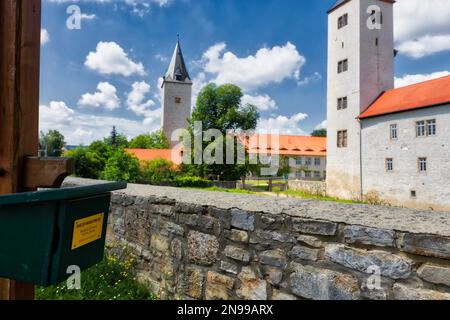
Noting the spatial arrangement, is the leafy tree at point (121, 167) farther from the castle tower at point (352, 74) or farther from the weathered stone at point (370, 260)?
the weathered stone at point (370, 260)

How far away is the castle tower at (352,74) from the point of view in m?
23.2

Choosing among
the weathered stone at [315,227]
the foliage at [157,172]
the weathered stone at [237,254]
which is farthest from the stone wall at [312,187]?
the weathered stone at [315,227]

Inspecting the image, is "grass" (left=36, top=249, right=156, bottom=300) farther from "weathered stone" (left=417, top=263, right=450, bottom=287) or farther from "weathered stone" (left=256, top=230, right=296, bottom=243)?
"weathered stone" (left=417, top=263, right=450, bottom=287)

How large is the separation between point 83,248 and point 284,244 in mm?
1268

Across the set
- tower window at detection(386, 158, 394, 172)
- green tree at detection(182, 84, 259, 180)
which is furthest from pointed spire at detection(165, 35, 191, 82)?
tower window at detection(386, 158, 394, 172)

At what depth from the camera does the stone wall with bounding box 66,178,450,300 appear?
1515 millimetres

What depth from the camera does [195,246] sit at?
8.24 ft

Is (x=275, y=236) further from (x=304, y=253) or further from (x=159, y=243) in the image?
(x=159, y=243)

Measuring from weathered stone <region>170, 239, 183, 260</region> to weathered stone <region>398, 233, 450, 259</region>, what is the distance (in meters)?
1.77

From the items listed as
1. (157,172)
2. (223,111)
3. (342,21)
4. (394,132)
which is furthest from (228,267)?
(223,111)

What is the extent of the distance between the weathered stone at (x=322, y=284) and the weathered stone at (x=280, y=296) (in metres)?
0.05

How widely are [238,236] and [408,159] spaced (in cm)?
2158
